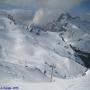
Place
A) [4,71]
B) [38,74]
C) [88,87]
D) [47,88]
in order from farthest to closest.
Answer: [38,74]
[4,71]
[47,88]
[88,87]

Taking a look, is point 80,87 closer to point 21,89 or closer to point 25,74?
point 21,89

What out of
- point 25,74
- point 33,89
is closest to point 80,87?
point 33,89

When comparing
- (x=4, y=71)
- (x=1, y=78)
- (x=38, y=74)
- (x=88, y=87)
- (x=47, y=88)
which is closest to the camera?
(x=88, y=87)

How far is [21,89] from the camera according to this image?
85.8m

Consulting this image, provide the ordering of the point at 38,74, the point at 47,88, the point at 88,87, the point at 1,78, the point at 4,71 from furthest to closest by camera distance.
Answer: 1. the point at 38,74
2. the point at 4,71
3. the point at 1,78
4. the point at 47,88
5. the point at 88,87

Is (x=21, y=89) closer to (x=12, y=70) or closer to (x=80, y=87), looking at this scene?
(x=80, y=87)

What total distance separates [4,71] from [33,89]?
53.4 meters

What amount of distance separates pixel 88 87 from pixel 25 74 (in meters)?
65.5

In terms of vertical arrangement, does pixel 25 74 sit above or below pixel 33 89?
below

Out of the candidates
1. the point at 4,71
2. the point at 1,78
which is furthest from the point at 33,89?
the point at 4,71

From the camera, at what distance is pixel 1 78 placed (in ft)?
396

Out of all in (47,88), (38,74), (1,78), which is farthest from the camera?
(38,74)

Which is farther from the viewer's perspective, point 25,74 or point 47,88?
point 25,74

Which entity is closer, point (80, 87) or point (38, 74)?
point (80, 87)
